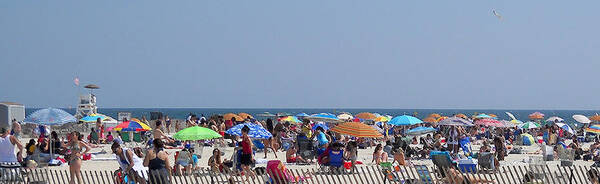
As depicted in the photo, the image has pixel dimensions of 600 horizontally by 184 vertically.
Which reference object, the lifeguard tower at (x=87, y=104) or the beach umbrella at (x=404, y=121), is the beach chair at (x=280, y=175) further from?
the lifeguard tower at (x=87, y=104)

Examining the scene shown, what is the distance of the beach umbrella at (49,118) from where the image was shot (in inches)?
657

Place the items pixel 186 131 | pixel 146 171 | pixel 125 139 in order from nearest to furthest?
pixel 146 171
pixel 186 131
pixel 125 139

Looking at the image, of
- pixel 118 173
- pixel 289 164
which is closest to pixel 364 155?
pixel 289 164

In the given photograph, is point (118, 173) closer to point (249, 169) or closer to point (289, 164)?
point (249, 169)

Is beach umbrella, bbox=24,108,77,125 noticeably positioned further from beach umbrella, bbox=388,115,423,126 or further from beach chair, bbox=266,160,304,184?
beach umbrella, bbox=388,115,423,126

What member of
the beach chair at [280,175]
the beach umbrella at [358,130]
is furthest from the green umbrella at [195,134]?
the beach chair at [280,175]

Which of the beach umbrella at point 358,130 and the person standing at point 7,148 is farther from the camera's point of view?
the beach umbrella at point 358,130

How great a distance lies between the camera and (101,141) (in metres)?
25.7

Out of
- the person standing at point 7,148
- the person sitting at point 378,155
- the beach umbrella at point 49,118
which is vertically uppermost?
the beach umbrella at point 49,118

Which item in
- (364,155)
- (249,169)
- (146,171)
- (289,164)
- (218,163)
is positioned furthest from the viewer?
(364,155)

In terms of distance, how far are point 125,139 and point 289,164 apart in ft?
28.2

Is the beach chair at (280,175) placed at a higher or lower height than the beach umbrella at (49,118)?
lower

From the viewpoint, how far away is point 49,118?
1681cm

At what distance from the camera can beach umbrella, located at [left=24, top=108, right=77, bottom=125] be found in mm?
16688
